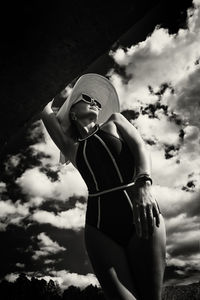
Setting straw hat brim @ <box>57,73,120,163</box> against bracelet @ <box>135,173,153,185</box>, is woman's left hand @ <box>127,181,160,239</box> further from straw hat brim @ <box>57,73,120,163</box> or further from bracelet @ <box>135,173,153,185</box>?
straw hat brim @ <box>57,73,120,163</box>

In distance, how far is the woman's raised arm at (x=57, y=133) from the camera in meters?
3.66

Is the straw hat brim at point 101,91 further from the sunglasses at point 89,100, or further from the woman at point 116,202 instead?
the woman at point 116,202

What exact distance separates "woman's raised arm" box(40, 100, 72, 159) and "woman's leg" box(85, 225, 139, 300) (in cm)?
109

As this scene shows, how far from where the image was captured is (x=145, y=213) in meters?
2.69

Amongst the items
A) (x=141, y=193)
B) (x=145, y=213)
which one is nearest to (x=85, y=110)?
(x=141, y=193)

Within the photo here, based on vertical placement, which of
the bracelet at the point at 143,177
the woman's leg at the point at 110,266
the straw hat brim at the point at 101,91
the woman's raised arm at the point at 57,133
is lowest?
the woman's leg at the point at 110,266

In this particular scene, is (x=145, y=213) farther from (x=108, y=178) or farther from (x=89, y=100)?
(x=89, y=100)

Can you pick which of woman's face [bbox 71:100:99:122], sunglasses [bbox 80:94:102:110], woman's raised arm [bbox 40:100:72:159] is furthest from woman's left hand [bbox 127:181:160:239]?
sunglasses [bbox 80:94:102:110]

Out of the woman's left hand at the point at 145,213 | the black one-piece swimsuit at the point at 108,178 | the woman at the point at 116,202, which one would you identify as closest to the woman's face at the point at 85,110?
the woman at the point at 116,202

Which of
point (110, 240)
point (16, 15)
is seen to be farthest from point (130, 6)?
point (110, 240)

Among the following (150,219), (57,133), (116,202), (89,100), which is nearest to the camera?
(150,219)

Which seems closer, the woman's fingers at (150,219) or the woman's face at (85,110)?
the woman's fingers at (150,219)

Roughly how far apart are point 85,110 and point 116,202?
137 centimetres

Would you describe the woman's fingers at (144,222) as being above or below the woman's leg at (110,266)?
above
